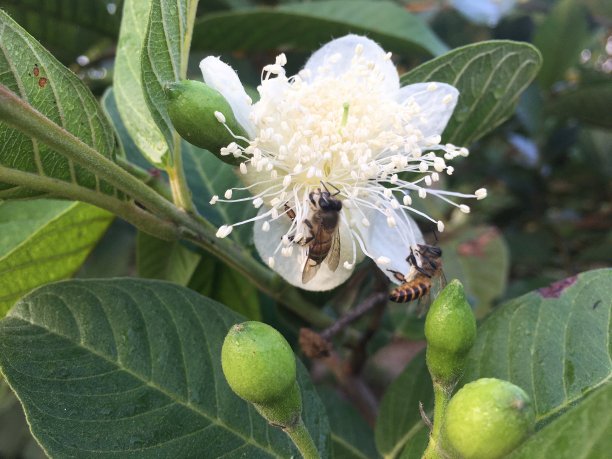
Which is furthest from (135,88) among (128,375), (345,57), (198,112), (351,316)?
(351,316)

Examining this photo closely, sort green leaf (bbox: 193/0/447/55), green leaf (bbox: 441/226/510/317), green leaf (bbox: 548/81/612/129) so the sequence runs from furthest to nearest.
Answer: green leaf (bbox: 548/81/612/129) → green leaf (bbox: 441/226/510/317) → green leaf (bbox: 193/0/447/55)

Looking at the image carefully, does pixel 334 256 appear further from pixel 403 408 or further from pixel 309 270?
pixel 403 408

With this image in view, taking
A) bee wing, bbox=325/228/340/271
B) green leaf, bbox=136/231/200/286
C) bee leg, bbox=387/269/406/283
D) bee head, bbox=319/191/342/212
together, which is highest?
bee head, bbox=319/191/342/212

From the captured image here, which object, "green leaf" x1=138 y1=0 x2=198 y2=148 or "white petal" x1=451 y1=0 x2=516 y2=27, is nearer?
"green leaf" x1=138 y1=0 x2=198 y2=148

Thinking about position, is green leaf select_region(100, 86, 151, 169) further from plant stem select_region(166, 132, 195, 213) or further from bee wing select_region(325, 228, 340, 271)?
bee wing select_region(325, 228, 340, 271)

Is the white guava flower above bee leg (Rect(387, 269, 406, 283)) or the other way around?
above

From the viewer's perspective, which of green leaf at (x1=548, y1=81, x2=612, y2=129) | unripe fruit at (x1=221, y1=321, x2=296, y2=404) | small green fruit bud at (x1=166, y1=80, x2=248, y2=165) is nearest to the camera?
unripe fruit at (x1=221, y1=321, x2=296, y2=404)

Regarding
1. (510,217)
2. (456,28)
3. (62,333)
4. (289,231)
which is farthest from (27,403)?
(510,217)

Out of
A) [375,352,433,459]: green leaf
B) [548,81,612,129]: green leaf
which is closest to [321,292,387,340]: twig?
[375,352,433,459]: green leaf
